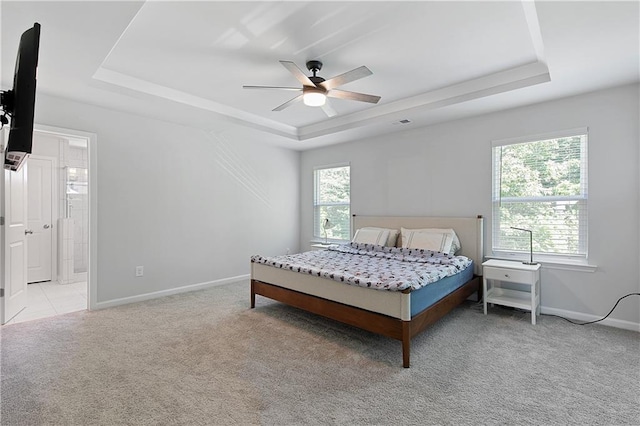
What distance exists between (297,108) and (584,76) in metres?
3.09

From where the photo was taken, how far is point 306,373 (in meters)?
2.17

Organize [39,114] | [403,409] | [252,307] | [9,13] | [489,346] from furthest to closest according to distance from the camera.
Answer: [252,307], [39,114], [489,346], [9,13], [403,409]

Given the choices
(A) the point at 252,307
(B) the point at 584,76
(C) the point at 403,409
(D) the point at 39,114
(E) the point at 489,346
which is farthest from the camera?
(A) the point at 252,307

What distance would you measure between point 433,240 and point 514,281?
0.98 m

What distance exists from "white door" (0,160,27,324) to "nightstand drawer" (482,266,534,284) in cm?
513

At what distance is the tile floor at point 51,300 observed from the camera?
3.39 m

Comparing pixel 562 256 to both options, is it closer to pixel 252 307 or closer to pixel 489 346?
pixel 489 346

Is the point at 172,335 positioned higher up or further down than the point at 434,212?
further down

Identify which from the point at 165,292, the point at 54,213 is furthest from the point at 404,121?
the point at 54,213

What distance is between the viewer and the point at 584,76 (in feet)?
9.11

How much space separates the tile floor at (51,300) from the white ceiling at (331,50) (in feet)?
8.00

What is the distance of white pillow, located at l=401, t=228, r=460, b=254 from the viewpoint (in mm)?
3789

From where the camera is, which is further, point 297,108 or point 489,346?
point 297,108

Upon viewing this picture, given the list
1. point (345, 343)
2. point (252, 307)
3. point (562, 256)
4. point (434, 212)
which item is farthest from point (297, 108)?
point (562, 256)
